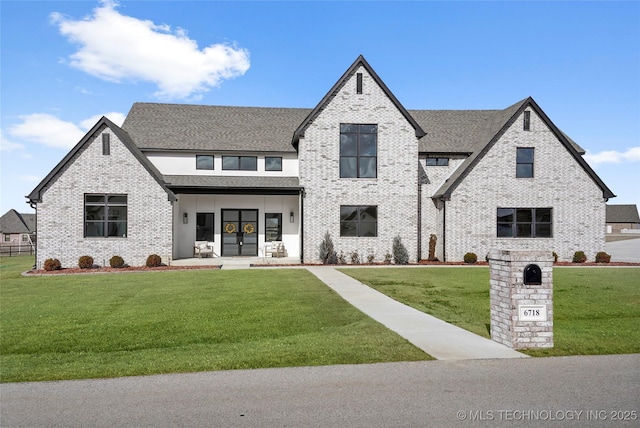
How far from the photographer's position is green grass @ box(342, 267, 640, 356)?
8375 millimetres

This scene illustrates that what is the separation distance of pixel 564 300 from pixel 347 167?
13.5 metres

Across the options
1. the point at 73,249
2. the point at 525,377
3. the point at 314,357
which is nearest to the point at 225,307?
the point at 314,357

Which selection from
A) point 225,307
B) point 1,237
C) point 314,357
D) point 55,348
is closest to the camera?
point 314,357

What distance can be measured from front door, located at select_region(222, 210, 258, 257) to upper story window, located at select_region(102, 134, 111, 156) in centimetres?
672

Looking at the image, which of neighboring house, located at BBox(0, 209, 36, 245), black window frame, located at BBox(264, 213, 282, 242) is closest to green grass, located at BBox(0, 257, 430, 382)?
black window frame, located at BBox(264, 213, 282, 242)

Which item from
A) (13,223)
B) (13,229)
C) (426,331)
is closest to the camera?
(426,331)

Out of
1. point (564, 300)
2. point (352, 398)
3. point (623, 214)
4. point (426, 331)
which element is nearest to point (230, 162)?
point (564, 300)

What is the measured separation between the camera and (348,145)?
24500 mm

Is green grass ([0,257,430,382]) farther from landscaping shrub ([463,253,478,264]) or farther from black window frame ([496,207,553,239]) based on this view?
black window frame ([496,207,553,239])

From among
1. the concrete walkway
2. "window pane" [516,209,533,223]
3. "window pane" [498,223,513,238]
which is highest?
"window pane" [516,209,533,223]

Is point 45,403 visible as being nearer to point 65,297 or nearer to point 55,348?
point 55,348

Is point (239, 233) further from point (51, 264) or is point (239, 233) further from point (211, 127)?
point (51, 264)

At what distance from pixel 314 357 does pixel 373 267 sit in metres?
15.5

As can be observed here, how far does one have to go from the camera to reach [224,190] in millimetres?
24156
